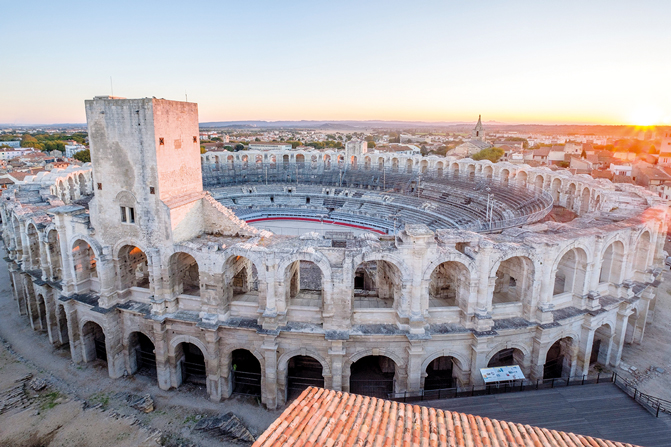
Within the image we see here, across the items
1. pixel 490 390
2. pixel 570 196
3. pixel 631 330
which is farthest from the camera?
pixel 570 196

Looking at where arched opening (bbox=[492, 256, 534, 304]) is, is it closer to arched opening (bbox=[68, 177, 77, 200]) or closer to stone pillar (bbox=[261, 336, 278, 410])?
stone pillar (bbox=[261, 336, 278, 410])

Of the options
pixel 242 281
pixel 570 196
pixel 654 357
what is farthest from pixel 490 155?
pixel 242 281

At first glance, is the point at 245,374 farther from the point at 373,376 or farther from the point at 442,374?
the point at 442,374

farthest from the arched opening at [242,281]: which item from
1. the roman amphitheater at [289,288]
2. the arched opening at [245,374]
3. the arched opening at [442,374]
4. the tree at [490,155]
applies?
the tree at [490,155]

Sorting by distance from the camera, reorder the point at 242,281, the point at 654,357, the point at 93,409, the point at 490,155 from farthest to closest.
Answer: the point at 490,155 < the point at 654,357 < the point at 242,281 < the point at 93,409

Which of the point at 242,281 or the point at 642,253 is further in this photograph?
the point at 642,253

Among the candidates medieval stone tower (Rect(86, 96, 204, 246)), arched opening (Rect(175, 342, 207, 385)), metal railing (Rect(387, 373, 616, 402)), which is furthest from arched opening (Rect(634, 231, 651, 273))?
medieval stone tower (Rect(86, 96, 204, 246))

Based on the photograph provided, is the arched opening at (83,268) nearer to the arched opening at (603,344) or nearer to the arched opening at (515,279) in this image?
the arched opening at (515,279)

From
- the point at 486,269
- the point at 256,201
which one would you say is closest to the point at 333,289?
the point at 486,269
